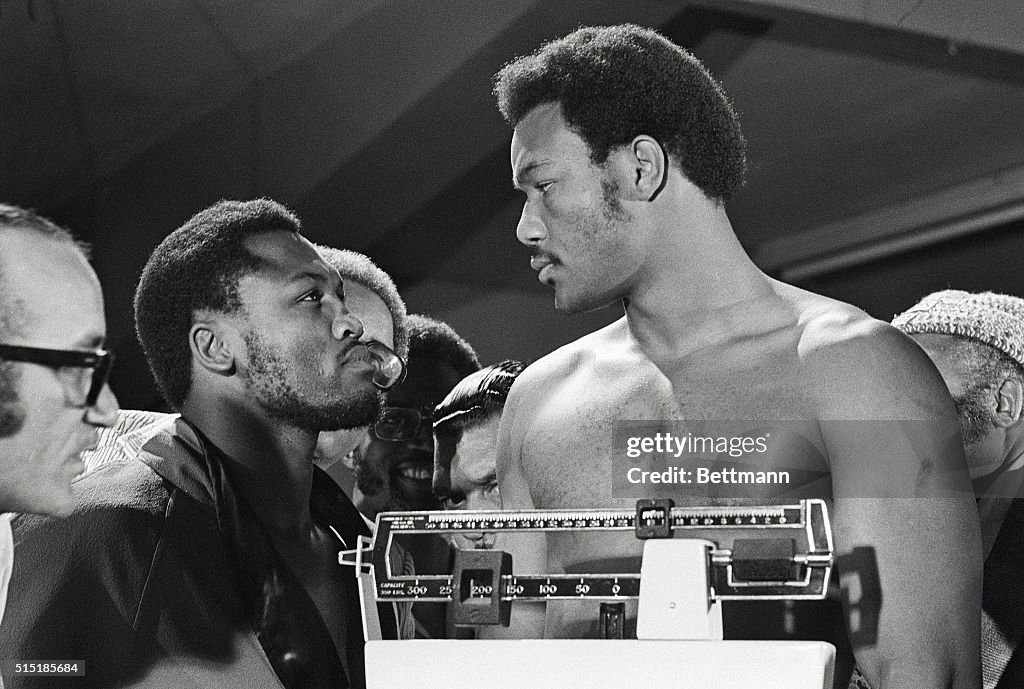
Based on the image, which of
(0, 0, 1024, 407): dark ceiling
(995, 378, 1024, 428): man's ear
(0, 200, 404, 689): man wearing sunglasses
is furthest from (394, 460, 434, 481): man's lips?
(995, 378, 1024, 428): man's ear

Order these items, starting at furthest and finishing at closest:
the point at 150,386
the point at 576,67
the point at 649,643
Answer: the point at 150,386, the point at 576,67, the point at 649,643

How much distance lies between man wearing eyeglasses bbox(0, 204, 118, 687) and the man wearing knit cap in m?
1.11

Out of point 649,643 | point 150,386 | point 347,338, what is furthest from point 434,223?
point 649,643

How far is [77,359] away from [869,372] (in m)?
1.04

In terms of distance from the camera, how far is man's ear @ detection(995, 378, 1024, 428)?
1634mm

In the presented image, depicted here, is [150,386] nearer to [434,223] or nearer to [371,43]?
[434,223]

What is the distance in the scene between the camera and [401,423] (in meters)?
1.93

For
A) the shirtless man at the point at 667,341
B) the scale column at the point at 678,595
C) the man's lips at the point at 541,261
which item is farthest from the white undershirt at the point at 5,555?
the scale column at the point at 678,595

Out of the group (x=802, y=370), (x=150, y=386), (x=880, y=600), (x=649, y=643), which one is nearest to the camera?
(x=649, y=643)

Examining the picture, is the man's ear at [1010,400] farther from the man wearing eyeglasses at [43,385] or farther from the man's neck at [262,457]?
the man wearing eyeglasses at [43,385]

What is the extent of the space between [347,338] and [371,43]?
0.51 meters

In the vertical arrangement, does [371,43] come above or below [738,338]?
above

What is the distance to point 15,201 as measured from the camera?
2033 mm

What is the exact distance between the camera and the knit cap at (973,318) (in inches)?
65.1
